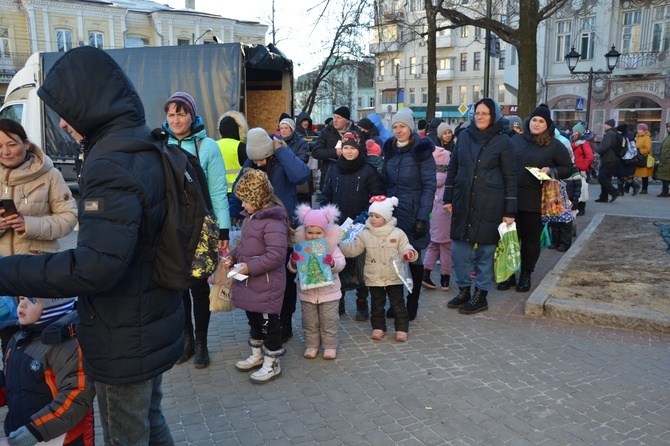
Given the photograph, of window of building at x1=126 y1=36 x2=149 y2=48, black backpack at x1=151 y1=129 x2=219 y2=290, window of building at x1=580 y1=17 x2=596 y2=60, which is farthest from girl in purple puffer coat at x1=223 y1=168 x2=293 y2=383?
window of building at x1=126 y1=36 x2=149 y2=48

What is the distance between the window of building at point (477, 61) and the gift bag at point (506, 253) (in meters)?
55.6

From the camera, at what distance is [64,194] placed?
13.4 feet

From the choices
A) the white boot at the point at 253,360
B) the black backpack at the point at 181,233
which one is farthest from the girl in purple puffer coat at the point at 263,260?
the black backpack at the point at 181,233

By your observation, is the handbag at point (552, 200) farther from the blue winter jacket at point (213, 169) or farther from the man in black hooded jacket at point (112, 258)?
the man in black hooded jacket at point (112, 258)

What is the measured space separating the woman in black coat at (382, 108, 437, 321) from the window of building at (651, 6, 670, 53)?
32.2 meters

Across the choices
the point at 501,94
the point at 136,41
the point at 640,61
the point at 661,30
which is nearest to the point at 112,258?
the point at 640,61

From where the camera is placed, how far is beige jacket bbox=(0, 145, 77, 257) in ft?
12.6

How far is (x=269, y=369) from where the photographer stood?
443cm

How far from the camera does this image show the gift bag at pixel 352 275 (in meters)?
5.29

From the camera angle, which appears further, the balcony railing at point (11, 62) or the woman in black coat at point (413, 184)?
the balcony railing at point (11, 62)

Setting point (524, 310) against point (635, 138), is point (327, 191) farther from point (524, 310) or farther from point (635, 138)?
point (635, 138)

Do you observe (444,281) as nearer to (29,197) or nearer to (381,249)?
(381,249)

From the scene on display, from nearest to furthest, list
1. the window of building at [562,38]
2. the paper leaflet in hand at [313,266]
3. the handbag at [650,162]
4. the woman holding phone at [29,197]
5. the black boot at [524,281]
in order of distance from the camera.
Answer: the woman holding phone at [29,197] → the paper leaflet in hand at [313,266] → the black boot at [524,281] → the handbag at [650,162] → the window of building at [562,38]

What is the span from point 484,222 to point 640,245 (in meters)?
4.34
